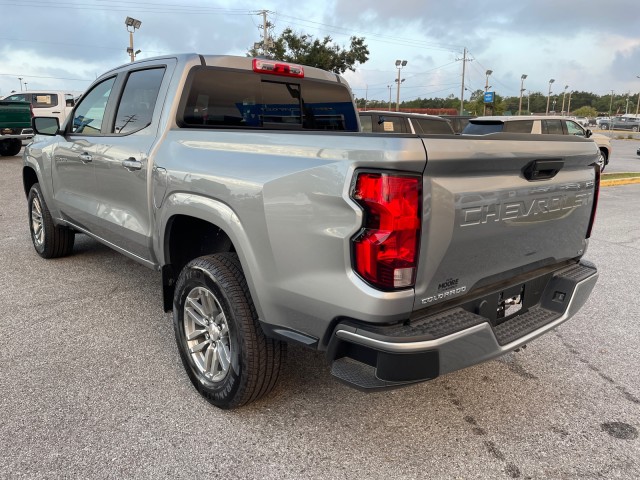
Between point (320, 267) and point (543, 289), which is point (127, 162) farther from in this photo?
point (543, 289)

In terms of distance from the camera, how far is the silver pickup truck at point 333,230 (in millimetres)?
2002

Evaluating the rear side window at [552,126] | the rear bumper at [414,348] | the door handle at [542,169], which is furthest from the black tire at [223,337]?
the rear side window at [552,126]

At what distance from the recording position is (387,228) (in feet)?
6.44

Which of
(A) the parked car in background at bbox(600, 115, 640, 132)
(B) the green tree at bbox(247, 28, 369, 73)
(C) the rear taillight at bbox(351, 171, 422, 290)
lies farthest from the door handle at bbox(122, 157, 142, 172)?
(A) the parked car in background at bbox(600, 115, 640, 132)

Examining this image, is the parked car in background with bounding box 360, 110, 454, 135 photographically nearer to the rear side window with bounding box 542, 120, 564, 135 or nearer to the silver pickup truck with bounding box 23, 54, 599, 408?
the rear side window with bounding box 542, 120, 564, 135

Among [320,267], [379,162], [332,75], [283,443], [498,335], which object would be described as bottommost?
[283,443]

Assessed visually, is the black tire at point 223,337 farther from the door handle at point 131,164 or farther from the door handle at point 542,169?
the door handle at point 542,169

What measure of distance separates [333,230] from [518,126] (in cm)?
1353

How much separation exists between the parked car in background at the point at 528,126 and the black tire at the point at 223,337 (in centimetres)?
907

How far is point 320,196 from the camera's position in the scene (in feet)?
6.86

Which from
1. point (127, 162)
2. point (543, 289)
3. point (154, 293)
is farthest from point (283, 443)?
point (154, 293)

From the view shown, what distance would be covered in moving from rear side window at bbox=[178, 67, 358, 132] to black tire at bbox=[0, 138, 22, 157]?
1610 centimetres

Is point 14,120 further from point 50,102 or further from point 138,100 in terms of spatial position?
point 138,100

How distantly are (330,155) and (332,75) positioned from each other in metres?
2.43
